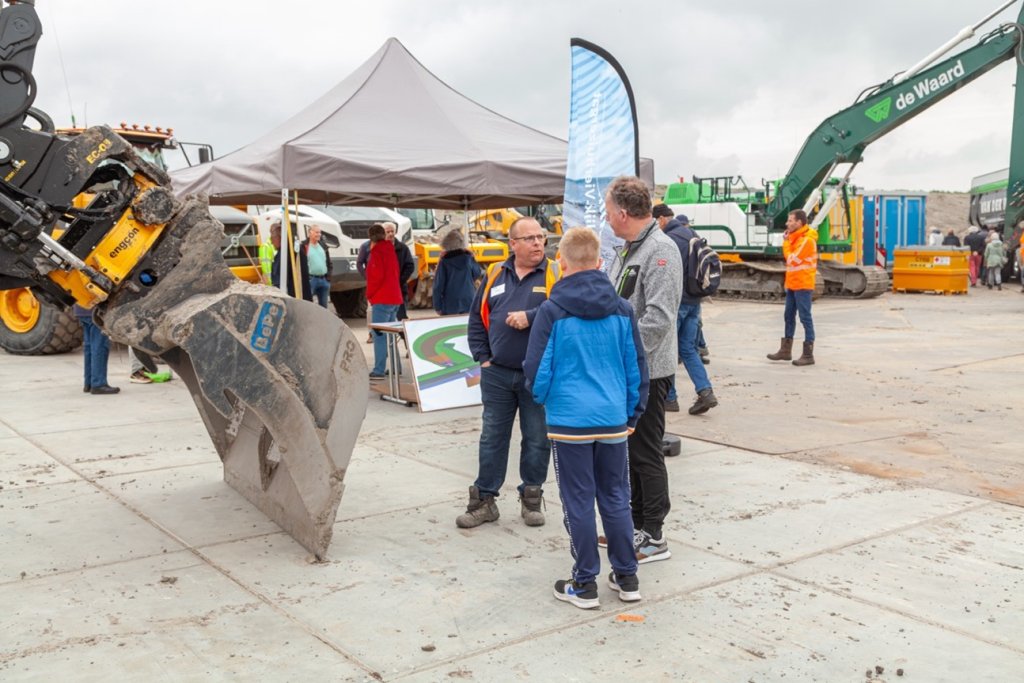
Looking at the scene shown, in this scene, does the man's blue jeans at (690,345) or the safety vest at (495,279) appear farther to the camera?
the man's blue jeans at (690,345)

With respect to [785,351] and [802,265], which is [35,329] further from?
[802,265]

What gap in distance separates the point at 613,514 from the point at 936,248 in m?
21.6

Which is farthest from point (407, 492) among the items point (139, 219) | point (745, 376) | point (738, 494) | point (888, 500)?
point (745, 376)

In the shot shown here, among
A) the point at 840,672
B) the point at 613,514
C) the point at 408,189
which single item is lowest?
the point at 840,672

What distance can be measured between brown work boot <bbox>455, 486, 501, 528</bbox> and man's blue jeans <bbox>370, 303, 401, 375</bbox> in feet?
17.8

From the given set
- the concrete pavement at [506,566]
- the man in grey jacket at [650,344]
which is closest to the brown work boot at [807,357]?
the concrete pavement at [506,566]

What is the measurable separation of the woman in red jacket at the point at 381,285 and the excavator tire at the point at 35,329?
4.75 m

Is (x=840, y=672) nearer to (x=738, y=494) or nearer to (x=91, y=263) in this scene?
(x=738, y=494)

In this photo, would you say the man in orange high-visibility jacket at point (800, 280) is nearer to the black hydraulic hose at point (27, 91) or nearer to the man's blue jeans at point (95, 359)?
the man's blue jeans at point (95, 359)

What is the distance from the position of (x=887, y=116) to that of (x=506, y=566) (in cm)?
1651

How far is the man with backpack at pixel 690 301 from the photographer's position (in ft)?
27.4

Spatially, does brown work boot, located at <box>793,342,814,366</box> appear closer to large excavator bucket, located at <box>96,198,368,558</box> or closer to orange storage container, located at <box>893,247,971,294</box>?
large excavator bucket, located at <box>96,198,368,558</box>

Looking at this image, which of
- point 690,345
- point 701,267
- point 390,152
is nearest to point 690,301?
point 690,345

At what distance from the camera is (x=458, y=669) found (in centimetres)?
392
